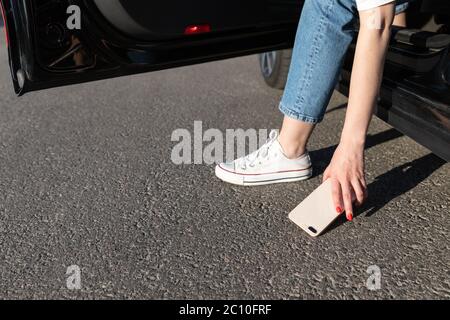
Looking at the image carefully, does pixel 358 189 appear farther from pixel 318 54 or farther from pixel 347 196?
pixel 318 54

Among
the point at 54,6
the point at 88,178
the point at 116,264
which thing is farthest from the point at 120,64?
the point at 116,264

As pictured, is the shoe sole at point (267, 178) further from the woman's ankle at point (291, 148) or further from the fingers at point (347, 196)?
the fingers at point (347, 196)

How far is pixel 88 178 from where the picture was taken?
194 centimetres

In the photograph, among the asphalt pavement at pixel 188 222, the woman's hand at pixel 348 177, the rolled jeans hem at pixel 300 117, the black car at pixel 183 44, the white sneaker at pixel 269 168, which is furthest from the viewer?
the white sneaker at pixel 269 168

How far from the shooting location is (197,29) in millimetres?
1836

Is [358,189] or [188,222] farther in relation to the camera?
[188,222]

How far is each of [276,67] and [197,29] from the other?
100cm

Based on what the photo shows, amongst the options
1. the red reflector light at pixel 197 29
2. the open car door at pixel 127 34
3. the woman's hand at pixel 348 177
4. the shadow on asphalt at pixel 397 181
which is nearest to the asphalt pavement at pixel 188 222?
the shadow on asphalt at pixel 397 181

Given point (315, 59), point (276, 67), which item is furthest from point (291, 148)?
point (276, 67)

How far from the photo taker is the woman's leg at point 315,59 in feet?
5.09

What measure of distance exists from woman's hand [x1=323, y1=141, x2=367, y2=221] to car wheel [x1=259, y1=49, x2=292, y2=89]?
4.12 feet

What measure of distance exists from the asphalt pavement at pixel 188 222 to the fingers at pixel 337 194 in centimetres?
10

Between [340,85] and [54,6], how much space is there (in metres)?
1.09
